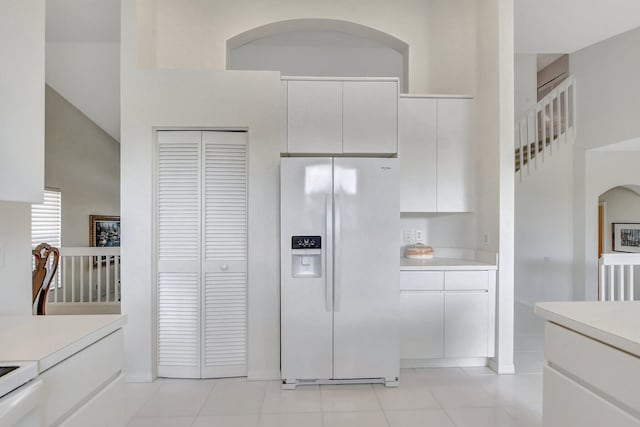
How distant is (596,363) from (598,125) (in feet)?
16.1

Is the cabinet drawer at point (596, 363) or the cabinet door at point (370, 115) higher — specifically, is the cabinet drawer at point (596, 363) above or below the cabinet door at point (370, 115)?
below

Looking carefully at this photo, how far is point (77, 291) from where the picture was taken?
5.09 m

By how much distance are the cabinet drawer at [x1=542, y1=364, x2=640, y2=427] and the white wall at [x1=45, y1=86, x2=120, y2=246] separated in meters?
5.72

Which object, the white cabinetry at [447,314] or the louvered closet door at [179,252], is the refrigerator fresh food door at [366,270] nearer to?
the white cabinetry at [447,314]

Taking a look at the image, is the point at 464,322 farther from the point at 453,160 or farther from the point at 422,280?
the point at 453,160

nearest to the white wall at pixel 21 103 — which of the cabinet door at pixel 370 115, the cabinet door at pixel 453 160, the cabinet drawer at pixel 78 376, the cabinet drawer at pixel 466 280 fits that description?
the cabinet drawer at pixel 78 376

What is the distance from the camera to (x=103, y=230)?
5.79m

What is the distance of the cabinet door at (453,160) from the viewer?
Result: 11.4 ft

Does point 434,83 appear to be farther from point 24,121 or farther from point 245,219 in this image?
point 24,121

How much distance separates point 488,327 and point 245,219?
2338mm

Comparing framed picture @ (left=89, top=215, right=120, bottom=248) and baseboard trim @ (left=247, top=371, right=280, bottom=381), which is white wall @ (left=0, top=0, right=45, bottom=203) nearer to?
baseboard trim @ (left=247, top=371, right=280, bottom=381)

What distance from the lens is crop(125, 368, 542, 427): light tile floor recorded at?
2.35 m

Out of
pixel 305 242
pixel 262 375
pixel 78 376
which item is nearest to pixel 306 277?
pixel 305 242

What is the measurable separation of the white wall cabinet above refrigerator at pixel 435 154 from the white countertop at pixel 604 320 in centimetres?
186
